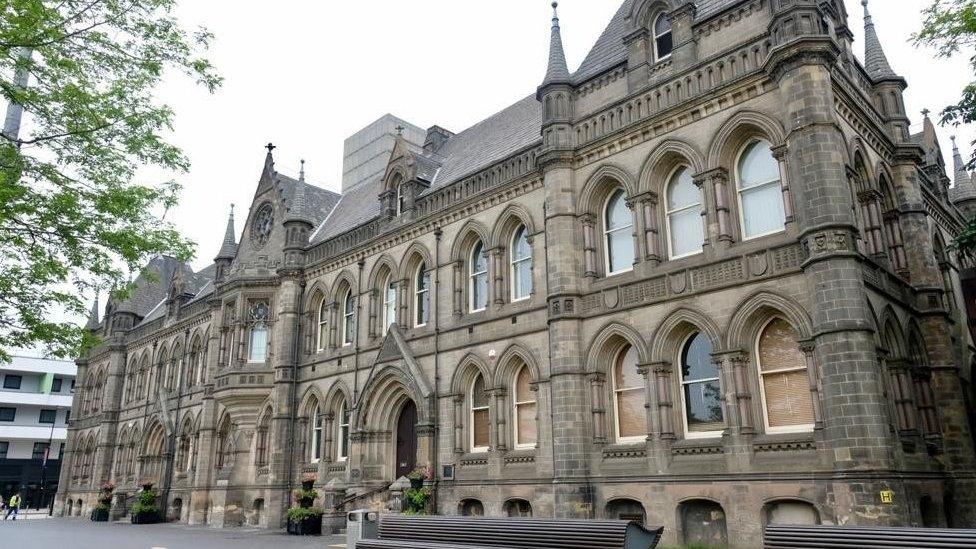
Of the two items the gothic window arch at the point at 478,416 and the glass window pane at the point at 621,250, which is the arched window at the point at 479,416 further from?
the glass window pane at the point at 621,250

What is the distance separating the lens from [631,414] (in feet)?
56.4

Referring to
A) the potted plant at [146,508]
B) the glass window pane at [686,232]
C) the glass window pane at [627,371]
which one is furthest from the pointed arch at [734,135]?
the potted plant at [146,508]

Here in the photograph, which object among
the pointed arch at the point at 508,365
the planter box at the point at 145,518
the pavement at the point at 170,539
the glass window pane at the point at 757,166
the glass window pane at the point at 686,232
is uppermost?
the glass window pane at the point at 757,166

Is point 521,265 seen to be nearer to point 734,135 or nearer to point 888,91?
point 734,135

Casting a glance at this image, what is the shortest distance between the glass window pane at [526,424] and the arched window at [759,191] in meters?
7.38

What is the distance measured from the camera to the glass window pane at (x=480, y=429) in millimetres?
20875

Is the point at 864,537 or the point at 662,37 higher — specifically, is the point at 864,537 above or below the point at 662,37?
below

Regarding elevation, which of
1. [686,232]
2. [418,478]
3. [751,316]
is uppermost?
[686,232]

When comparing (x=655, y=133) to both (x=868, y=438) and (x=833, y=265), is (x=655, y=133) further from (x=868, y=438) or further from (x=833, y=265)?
(x=868, y=438)

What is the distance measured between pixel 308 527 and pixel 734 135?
1660 centimetres

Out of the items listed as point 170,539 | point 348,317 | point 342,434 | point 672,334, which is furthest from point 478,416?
point 170,539

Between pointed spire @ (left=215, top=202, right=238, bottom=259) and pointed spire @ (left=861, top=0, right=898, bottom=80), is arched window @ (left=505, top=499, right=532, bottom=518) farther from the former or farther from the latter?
pointed spire @ (left=215, top=202, right=238, bottom=259)

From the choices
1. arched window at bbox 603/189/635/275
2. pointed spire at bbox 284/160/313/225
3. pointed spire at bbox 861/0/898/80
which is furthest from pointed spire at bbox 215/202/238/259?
pointed spire at bbox 861/0/898/80

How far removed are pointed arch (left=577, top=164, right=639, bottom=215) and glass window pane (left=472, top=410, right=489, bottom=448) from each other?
665cm
